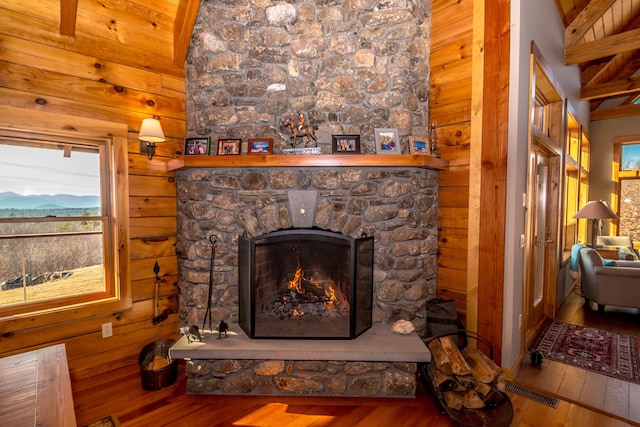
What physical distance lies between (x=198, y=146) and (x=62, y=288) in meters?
1.54

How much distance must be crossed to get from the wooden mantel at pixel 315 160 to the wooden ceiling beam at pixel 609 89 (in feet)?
14.9

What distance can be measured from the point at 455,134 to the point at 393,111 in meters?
0.57

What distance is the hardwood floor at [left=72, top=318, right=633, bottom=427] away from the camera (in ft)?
6.38

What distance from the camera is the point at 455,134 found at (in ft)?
8.55

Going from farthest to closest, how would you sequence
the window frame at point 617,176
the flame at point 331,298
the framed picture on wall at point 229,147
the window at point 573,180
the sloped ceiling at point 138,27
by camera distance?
1. the window frame at point 617,176
2. the window at point 573,180
3. the flame at point 331,298
4. the framed picture on wall at point 229,147
5. the sloped ceiling at point 138,27

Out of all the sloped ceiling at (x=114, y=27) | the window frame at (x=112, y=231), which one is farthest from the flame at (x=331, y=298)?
the sloped ceiling at (x=114, y=27)

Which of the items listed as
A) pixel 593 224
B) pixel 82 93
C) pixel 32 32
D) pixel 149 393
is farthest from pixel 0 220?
pixel 593 224

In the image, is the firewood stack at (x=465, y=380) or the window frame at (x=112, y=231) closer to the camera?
the firewood stack at (x=465, y=380)

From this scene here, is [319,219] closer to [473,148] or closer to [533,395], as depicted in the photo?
[473,148]

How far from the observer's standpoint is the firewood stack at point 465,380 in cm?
196

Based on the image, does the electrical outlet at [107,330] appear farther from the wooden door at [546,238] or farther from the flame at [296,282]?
the wooden door at [546,238]

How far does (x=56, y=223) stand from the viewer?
7.82ft

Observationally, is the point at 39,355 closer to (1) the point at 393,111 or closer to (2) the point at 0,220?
(2) the point at 0,220

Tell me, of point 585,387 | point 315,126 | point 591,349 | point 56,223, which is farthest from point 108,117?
point 591,349
